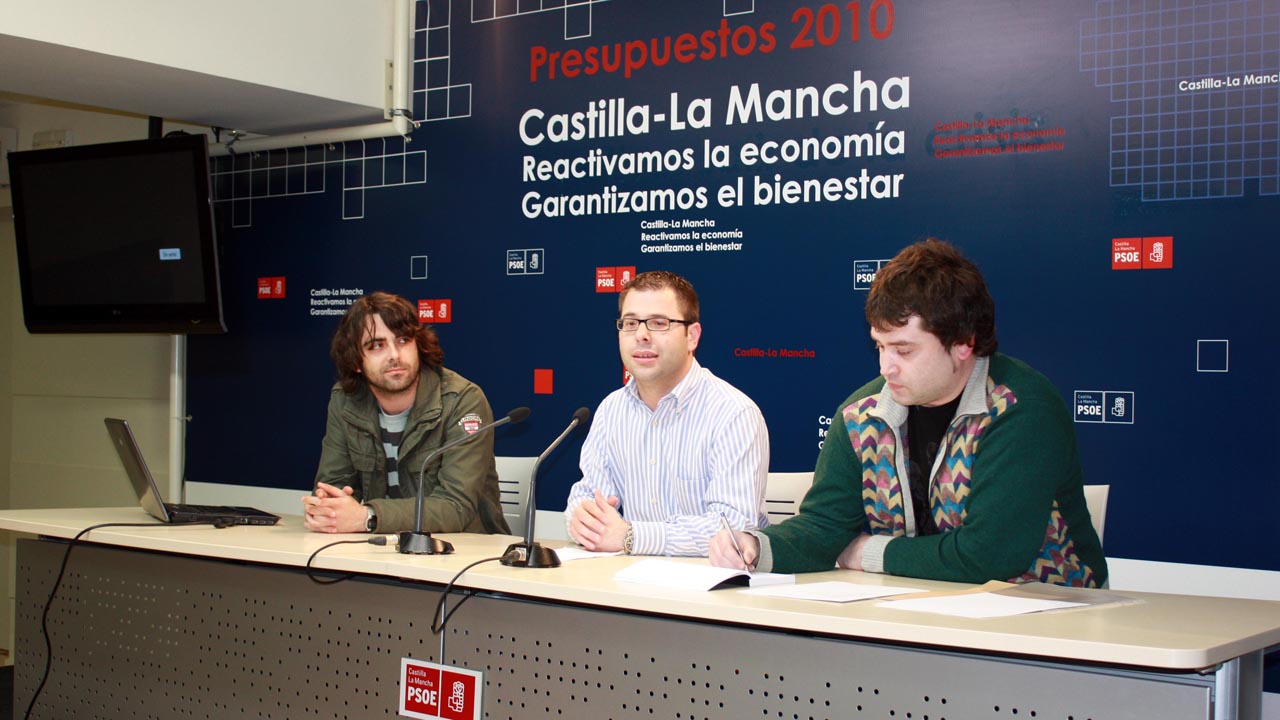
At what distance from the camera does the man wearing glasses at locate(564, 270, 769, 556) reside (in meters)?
3.03

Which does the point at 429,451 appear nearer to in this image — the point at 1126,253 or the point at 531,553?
the point at 531,553

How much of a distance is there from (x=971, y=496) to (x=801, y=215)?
1.80 metres

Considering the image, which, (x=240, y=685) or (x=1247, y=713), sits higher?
(x=1247, y=713)

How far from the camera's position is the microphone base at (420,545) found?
108 inches

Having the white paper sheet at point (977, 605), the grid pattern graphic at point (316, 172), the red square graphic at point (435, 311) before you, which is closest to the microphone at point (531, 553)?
the white paper sheet at point (977, 605)

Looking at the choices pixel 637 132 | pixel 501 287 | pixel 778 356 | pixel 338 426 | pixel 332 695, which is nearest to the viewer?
pixel 332 695

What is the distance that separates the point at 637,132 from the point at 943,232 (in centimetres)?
126

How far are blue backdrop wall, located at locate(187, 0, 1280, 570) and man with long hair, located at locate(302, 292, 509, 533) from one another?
0.98m

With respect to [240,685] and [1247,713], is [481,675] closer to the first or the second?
[240,685]

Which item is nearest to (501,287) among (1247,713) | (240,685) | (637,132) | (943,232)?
(637,132)

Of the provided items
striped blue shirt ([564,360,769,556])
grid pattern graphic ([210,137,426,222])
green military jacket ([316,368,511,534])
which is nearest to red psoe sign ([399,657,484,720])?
striped blue shirt ([564,360,769,556])

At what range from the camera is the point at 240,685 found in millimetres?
2852

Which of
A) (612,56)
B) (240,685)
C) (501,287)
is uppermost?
(612,56)

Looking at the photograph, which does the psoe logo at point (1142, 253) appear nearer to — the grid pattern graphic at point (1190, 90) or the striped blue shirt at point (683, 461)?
the grid pattern graphic at point (1190, 90)
